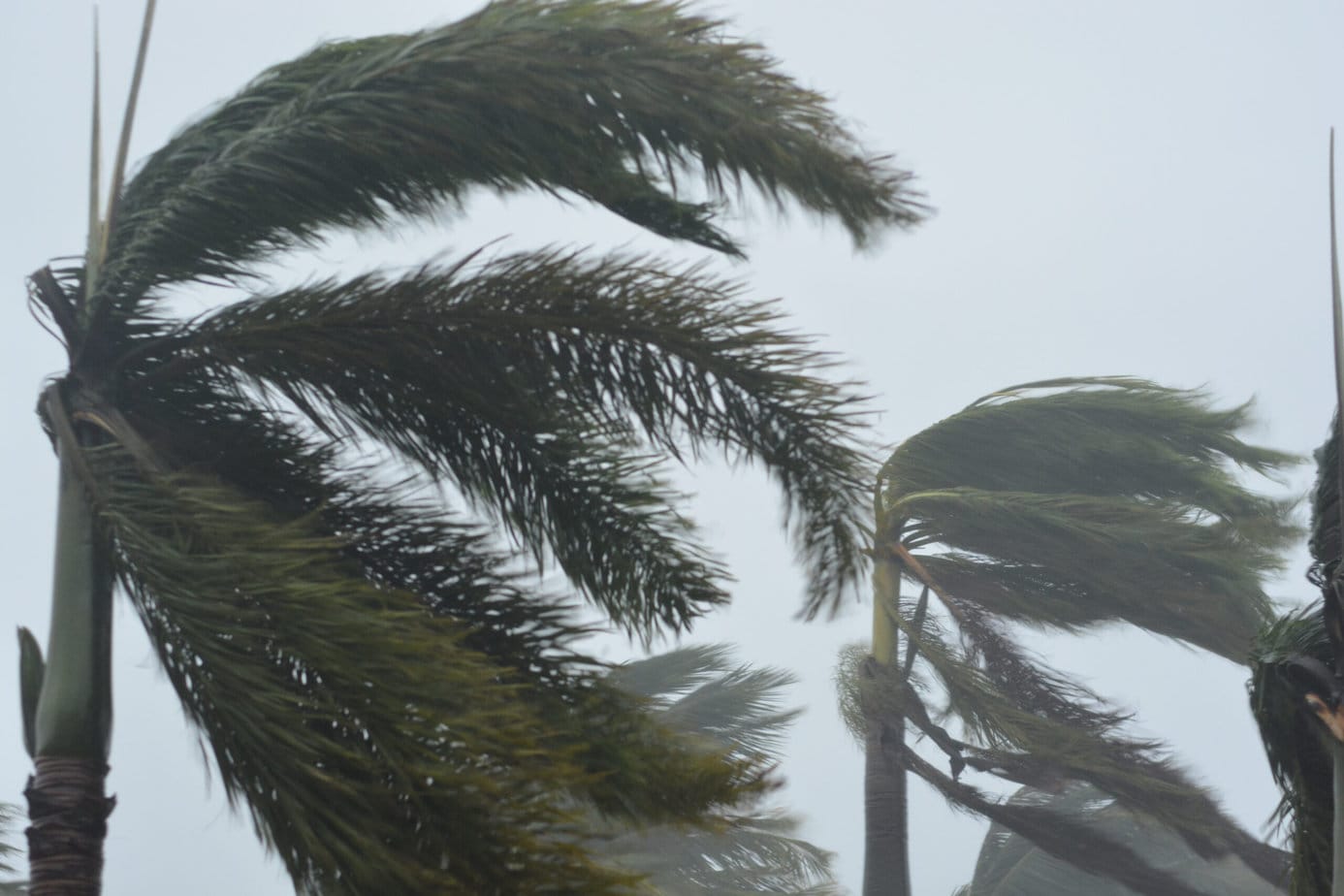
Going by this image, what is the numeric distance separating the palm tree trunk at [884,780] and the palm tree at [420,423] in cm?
875

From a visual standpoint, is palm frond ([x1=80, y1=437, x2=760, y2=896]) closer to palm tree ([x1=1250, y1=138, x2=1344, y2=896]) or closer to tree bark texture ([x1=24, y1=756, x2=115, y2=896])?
tree bark texture ([x1=24, y1=756, x2=115, y2=896])

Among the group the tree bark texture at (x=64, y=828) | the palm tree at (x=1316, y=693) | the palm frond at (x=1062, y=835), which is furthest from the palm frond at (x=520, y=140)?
the palm frond at (x=1062, y=835)

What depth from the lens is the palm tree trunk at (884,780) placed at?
1156 cm

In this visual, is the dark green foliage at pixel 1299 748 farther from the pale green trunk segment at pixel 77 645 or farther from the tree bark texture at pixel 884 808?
the tree bark texture at pixel 884 808

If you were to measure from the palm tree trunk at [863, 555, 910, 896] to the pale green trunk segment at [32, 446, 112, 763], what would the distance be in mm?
9237

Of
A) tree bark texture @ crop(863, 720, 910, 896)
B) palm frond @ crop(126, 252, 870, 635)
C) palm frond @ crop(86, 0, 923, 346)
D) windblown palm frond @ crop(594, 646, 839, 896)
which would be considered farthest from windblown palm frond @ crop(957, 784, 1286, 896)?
palm frond @ crop(86, 0, 923, 346)

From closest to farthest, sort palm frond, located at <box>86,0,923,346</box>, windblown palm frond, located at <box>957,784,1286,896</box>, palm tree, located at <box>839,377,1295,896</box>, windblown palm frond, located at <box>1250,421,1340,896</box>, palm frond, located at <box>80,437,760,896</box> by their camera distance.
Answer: palm frond, located at <box>80,437,760,896</box> < palm frond, located at <box>86,0,923,346</box> < windblown palm frond, located at <box>1250,421,1340,896</box> < palm tree, located at <box>839,377,1295,896</box> < windblown palm frond, located at <box>957,784,1286,896</box>

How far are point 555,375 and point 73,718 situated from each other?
120 cm

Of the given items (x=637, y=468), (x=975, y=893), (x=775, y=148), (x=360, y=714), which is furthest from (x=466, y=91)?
(x=975, y=893)

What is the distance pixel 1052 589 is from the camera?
1224cm

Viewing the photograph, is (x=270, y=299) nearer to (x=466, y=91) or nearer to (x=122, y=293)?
(x=122, y=293)

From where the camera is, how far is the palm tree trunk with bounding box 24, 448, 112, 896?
2.59 meters

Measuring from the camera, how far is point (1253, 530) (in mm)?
12266

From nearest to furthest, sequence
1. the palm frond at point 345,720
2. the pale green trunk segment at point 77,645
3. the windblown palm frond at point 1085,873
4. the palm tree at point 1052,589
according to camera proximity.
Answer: the palm frond at point 345,720, the pale green trunk segment at point 77,645, the palm tree at point 1052,589, the windblown palm frond at point 1085,873
